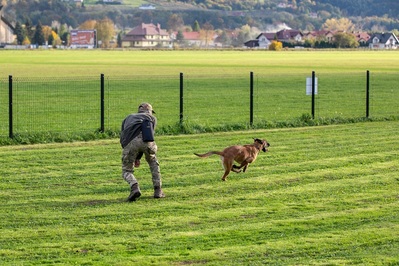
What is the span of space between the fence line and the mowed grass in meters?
5.57

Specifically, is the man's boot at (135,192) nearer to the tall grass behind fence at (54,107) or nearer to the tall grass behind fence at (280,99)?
the tall grass behind fence at (54,107)

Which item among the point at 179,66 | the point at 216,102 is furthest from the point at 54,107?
the point at 179,66

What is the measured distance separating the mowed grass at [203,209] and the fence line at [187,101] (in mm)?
5568

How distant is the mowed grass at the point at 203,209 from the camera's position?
1127cm

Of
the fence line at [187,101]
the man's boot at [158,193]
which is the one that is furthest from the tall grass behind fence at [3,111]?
the man's boot at [158,193]

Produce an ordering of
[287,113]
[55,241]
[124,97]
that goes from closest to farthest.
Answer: [55,241] → [287,113] → [124,97]

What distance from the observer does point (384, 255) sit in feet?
36.5

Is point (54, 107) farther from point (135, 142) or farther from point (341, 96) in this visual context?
point (135, 142)

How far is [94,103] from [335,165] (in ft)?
64.8

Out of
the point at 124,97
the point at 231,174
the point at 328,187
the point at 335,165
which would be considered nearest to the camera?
the point at 328,187

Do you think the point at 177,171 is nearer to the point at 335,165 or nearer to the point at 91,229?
the point at 335,165

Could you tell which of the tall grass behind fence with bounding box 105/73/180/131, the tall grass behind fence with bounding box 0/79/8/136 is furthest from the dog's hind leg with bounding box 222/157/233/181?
the tall grass behind fence with bounding box 0/79/8/136

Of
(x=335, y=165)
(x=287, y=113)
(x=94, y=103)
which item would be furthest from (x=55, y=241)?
(x=94, y=103)

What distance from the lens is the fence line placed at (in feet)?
92.8
